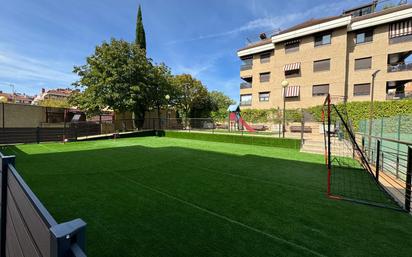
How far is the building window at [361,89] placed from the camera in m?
19.6

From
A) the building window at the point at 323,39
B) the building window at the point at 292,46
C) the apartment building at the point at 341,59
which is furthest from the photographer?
the building window at the point at 292,46

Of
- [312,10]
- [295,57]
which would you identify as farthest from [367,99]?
[312,10]

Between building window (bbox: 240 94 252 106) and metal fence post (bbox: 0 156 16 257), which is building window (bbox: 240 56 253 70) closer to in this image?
building window (bbox: 240 94 252 106)

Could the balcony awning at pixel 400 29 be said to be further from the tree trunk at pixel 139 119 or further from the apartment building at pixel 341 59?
the tree trunk at pixel 139 119

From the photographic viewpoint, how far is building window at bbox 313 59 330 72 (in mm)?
21312

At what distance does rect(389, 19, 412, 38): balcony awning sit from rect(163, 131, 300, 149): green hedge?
1631 cm

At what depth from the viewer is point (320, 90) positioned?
21.7m

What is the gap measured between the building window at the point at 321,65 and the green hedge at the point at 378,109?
4.24 m

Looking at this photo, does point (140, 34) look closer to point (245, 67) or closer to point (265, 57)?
point (245, 67)

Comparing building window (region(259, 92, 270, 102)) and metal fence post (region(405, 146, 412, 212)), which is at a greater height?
building window (region(259, 92, 270, 102))

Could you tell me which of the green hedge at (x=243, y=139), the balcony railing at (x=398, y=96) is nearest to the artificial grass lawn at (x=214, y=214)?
the green hedge at (x=243, y=139)

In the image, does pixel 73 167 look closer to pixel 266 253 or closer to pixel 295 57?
pixel 266 253

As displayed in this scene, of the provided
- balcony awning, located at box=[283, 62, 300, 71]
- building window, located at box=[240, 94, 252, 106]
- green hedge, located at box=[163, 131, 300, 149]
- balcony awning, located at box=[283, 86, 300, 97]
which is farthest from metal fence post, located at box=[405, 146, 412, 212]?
building window, located at box=[240, 94, 252, 106]

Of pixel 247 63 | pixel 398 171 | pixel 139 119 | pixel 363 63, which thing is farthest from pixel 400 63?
pixel 139 119
